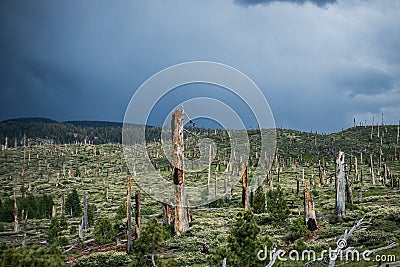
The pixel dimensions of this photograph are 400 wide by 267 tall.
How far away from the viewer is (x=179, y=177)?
1224 inches

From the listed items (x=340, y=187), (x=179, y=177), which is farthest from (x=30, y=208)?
(x=340, y=187)

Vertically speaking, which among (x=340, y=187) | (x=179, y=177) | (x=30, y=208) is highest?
(x=179, y=177)

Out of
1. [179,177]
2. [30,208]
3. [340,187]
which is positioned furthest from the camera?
[30,208]

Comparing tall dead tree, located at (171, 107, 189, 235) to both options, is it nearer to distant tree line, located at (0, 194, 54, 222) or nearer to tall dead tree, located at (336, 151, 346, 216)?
tall dead tree, located at (336, 151, 346, 216)

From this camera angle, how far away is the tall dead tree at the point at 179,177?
30.6 m

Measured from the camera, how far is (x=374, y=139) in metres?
129

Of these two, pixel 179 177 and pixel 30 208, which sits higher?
pixel 179 177

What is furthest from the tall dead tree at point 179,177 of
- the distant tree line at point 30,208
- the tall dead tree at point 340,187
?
the distant tree line at point 30,208

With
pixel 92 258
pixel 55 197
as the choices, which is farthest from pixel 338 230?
pixel 55 197

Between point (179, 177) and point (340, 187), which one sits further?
point (340, 187)

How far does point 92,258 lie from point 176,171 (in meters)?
9.58

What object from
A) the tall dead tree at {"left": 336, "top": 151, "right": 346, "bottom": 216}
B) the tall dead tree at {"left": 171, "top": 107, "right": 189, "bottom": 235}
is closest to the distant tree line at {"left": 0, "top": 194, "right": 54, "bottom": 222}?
the tall dead tree at {"left": 171, "top": 107, "right": 189, "bottom": 235}

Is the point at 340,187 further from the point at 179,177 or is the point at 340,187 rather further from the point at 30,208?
the point at 30,208

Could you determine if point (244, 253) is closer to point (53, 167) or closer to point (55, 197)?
point (55, 197)
